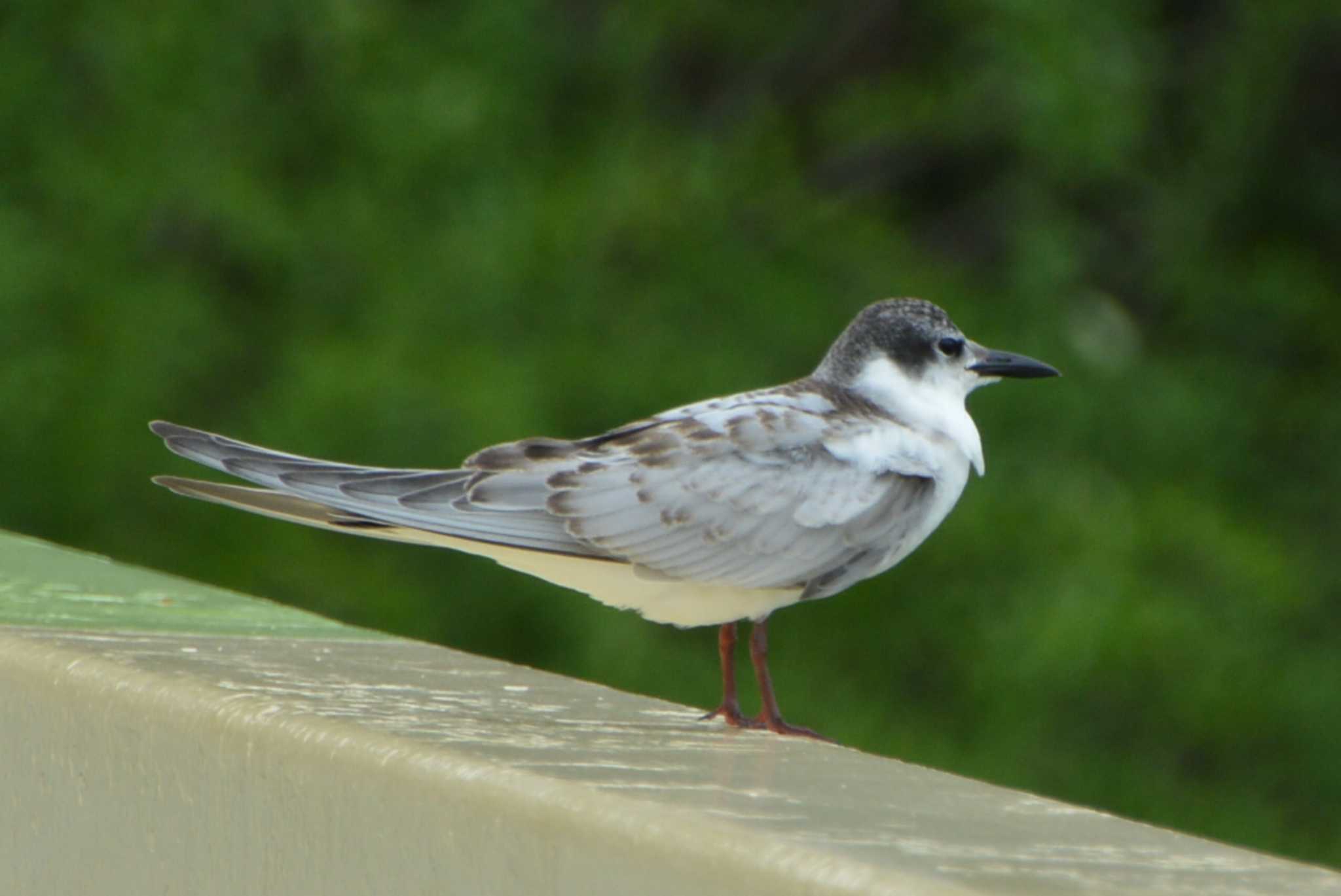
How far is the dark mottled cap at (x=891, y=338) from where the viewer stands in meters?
4.17

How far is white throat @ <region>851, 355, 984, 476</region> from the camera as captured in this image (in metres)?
4.04

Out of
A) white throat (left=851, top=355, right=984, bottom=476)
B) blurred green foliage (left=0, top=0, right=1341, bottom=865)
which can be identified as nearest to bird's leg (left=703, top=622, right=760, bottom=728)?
white throat (left=851, top=355, right=984, bottom=476)

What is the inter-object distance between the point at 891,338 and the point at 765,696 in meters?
0.90

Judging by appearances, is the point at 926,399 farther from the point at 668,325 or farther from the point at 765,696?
the point at 668,325

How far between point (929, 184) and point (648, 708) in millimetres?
7073

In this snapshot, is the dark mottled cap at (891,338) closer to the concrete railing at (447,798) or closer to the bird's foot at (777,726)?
the bird's foot at (777,726)

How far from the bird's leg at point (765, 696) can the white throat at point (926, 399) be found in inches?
21.5

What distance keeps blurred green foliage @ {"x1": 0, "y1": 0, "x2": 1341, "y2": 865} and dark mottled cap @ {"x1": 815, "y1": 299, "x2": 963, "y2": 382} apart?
311cm

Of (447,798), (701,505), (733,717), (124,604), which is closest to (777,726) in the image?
(733,717)

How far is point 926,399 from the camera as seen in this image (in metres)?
4.13

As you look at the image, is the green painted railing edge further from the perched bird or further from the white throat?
the white throat

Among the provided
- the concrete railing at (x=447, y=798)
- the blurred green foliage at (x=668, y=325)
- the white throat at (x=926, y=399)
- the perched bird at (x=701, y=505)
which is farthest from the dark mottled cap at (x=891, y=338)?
the blurred green foliage at (x=668, y=325)

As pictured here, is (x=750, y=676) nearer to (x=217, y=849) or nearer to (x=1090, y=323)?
(x=1090, y=323)

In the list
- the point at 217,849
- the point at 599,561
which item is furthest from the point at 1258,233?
the point at 217,849
